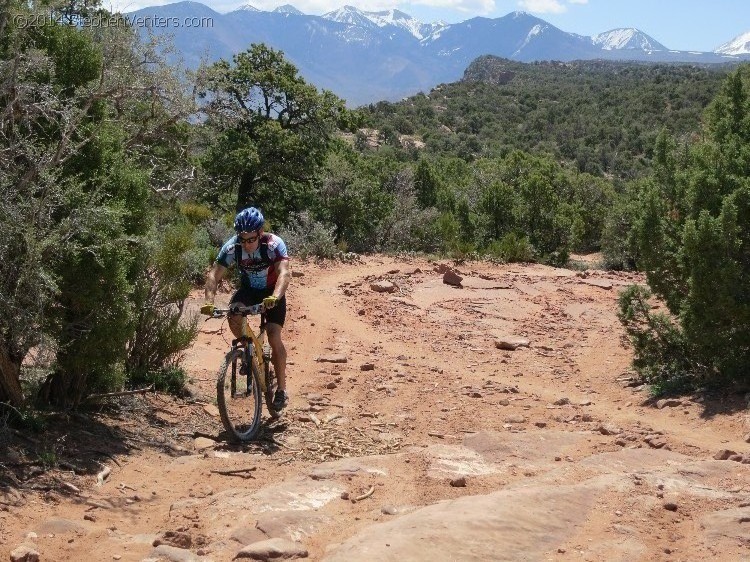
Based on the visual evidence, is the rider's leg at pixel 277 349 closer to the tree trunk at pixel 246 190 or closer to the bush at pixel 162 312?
the bush at pixel 162 312

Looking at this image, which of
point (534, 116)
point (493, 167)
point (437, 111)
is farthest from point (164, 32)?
point (437, 111)

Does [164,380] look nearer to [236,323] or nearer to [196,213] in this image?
[236,323]

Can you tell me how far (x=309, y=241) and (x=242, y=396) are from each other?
10.4 m

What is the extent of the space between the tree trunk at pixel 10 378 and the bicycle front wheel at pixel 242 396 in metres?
1.39

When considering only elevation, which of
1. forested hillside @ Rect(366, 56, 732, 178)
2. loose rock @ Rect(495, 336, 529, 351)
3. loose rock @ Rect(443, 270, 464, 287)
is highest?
forested hillside @ Rect(366, 56, 732, 178)

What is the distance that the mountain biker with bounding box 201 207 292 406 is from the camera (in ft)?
19.3

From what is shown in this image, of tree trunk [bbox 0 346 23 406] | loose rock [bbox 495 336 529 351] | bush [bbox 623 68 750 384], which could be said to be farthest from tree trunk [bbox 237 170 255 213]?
tree trunk [bbox 0 346 23 406]

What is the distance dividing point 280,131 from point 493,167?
8701mm

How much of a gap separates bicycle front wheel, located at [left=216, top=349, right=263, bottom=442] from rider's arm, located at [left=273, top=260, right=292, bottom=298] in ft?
1.73

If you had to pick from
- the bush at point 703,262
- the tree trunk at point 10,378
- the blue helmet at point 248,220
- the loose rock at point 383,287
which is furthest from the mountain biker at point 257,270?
the loose rock at point 383,287

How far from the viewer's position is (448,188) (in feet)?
86.0

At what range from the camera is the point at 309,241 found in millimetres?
16188

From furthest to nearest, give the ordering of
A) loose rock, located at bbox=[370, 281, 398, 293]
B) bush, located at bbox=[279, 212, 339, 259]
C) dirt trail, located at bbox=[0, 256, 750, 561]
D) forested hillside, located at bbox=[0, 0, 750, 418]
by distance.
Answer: bush, located at bbox=[279, 212, 339, 259]
loose rock, located at bbox=[370, 281, 398, 293]
forested hillside, located at bbox=[0, 0, 750, 418]
dirt trail, located at bbox=[0, 256, 750, 561]

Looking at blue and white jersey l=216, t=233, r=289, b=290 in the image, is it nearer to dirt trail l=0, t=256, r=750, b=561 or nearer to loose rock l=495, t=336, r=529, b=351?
dirt trail l=0, t=256, r=750, b=561
